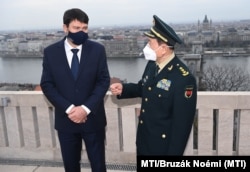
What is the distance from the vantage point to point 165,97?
1.64 m

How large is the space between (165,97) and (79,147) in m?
0.96

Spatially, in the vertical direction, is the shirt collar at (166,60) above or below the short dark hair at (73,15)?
below

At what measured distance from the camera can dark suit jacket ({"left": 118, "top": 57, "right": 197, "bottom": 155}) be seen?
5.14 ft

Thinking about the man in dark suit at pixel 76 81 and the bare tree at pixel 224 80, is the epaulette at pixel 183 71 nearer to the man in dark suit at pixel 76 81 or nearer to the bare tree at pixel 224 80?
the man in dark suit at pixel 76 81

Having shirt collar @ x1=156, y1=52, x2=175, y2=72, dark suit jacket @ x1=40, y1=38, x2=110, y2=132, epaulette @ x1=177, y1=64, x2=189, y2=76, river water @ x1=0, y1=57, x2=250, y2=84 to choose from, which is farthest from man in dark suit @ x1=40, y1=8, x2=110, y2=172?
river water @ x1=0, y1=57, x2=250, y2=84

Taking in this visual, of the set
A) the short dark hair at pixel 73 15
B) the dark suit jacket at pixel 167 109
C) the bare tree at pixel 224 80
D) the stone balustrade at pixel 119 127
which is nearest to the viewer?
the dark suit jacket at pixel 167 109

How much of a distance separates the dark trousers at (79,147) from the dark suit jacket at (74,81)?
7cm

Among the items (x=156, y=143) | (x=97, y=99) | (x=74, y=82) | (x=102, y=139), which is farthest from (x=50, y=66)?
(x=156, y=143)

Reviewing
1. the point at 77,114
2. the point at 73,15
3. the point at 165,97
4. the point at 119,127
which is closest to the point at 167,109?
the point at 165,97

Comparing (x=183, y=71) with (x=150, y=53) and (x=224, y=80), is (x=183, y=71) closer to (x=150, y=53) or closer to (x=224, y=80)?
(x=150, y=53)

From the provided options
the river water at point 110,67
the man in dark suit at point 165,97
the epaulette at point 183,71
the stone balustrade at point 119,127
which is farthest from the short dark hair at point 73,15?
the river water at point 110,67

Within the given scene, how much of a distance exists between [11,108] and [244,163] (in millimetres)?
2284

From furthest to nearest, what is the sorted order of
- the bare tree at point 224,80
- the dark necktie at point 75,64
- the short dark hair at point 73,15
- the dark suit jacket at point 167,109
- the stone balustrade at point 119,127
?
the bare tree at point 224,80 < the stone balustrade at point 119,127 < the dark necktie at point 75,64 < the short dark hair at point 73,15 < the dark suit jacket at point 167,109

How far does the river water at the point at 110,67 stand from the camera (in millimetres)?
36312
